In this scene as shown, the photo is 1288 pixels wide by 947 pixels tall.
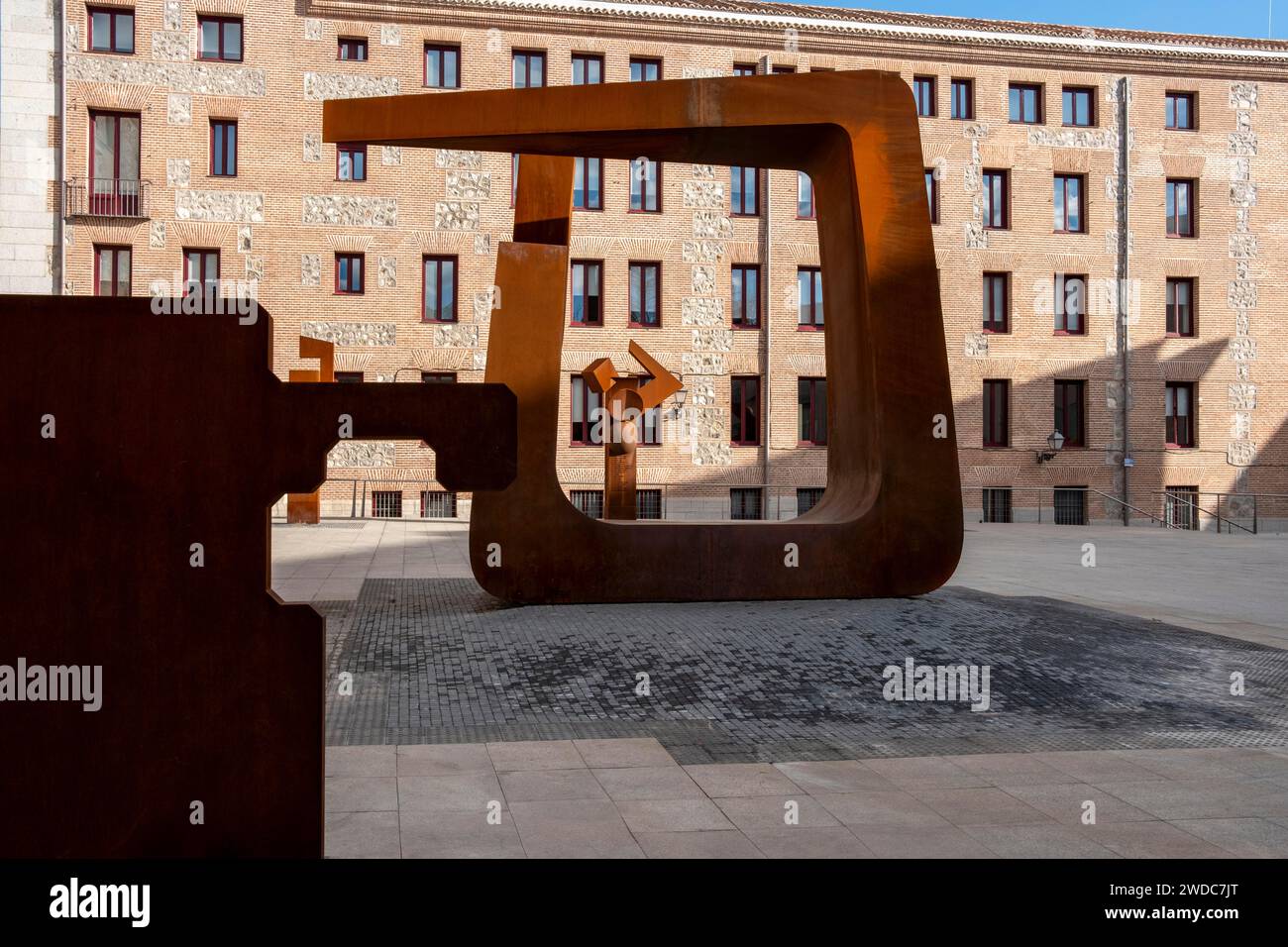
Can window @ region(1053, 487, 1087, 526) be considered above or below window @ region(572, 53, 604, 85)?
below

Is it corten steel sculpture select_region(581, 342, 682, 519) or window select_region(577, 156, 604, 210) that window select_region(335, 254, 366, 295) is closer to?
window select_region(577, 156, 604, 210)

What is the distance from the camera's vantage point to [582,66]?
90.8 feet

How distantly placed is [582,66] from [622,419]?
13.9 m

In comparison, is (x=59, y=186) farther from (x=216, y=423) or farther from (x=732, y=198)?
(x=216, y=423)

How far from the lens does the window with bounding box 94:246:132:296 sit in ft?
84.8

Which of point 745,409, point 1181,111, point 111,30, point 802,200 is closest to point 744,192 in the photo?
point 802,200

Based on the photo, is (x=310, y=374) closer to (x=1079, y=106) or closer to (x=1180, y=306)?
(x=1079, y=106)

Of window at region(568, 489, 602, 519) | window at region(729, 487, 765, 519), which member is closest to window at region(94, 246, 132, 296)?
window at region(568, 489, 602, 519)

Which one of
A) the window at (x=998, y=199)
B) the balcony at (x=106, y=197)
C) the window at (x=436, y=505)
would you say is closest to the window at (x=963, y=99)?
the window at (x=998, y=199)

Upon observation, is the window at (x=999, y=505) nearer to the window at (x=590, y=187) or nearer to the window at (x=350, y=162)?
the window at (x=590, y=187)

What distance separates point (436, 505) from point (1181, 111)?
24529 millimetres

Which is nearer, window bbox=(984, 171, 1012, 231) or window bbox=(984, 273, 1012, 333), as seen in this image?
window bbox=(984, 171, 1012, 231)

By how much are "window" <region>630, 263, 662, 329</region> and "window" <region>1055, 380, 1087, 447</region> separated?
1205 centimetres

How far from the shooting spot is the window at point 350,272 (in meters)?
26.8
